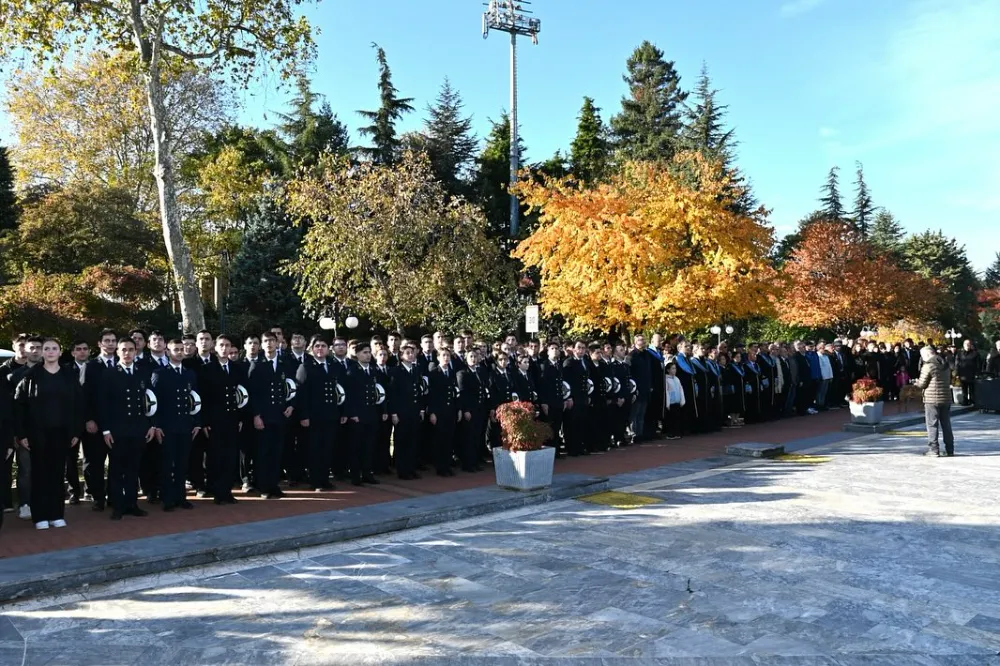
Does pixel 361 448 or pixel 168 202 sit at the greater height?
pixel 168 202

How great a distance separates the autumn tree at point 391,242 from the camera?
77.7 ft

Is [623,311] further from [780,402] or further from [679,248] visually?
[780,402]

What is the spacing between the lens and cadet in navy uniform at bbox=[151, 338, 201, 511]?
9000mm

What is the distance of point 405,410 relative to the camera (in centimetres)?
1114

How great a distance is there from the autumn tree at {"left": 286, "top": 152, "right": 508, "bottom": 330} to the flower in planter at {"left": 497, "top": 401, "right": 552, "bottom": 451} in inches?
548

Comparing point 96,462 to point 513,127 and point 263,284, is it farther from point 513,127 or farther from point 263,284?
point 513,127

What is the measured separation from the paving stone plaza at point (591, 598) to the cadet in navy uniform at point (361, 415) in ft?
8.03

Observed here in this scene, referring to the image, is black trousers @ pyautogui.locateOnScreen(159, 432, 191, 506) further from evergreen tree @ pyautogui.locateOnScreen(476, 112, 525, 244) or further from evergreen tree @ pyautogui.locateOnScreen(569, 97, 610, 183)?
evergreen tree @ pyautogui.locateOnScreen(569, 97, 610, 183)

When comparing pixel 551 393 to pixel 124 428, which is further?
pixel 551 393

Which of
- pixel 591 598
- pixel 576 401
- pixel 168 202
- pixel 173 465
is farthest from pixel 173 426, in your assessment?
pixel 168 202

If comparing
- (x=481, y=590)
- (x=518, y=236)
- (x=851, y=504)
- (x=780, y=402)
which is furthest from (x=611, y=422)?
(x=518, y=236)

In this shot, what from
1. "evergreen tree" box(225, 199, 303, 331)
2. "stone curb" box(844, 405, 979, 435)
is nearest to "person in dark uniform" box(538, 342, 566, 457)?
"stone curb" box(844, 405, 979, 435)

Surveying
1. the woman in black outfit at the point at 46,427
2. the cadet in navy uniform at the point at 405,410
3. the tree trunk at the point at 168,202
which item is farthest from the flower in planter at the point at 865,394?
the woman in black outfit at the point at 46,427

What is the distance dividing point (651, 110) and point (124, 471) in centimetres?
4593
